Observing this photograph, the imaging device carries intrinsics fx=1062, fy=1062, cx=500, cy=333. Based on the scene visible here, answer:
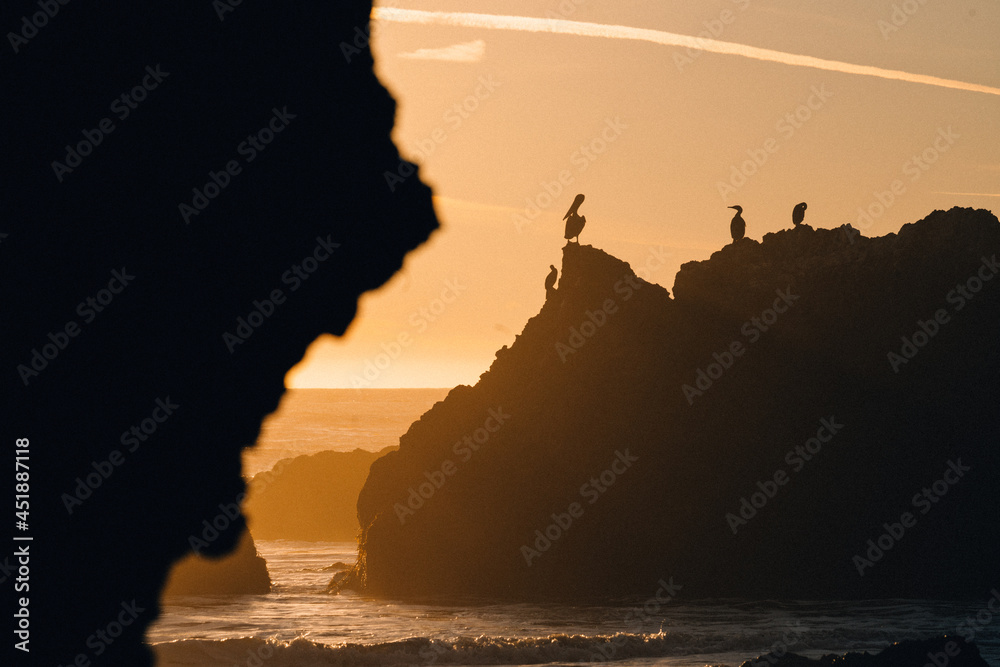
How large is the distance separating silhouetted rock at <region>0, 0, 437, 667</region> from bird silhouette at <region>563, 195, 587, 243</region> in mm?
27091

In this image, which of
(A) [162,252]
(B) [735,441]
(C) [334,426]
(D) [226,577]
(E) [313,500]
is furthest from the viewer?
(C) [334,426]

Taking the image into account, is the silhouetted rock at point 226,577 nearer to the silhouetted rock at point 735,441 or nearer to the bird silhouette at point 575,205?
the silhouetted rock at point 735,441

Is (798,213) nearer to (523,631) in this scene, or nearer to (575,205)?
(575,205)

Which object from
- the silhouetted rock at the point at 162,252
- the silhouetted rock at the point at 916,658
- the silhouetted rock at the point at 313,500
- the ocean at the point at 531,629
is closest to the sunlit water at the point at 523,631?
the ocean at the point at 531,629

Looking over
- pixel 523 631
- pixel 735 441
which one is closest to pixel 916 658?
pixel 523 631

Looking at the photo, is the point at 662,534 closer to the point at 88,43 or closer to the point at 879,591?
the point at 879,591

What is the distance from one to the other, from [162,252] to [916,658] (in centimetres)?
1463

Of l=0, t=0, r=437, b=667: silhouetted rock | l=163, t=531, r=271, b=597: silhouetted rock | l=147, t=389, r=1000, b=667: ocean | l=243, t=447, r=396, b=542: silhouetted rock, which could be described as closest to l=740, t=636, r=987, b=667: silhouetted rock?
l=147, t=389, r=1000, b=667: ocean

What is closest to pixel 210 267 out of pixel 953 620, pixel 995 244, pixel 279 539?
pixel 953 620

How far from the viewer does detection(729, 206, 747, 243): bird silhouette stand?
40.3 metres

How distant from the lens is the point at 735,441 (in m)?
36.3

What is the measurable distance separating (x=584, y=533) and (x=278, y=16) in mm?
29196

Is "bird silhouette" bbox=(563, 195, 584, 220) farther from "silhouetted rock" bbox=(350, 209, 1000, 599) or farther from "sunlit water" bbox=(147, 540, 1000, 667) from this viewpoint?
"sunlit water" bbox=(147, 540, 1000, 667)

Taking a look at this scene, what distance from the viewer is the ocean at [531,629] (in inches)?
1007
